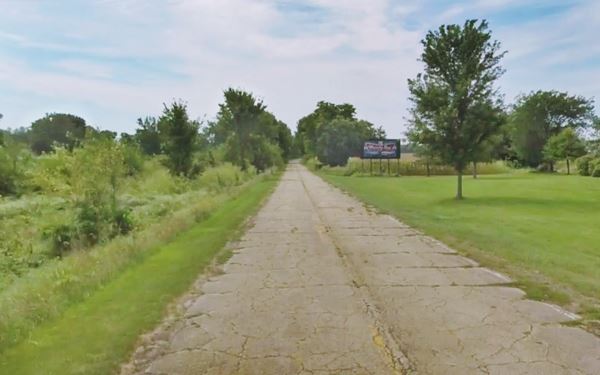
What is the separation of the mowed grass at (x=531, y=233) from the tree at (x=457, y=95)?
2728 mm

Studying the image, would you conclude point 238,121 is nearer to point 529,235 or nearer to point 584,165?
point 584,165

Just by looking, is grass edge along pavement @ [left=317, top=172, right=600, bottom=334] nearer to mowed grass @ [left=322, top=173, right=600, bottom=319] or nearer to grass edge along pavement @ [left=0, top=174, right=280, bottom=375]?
mowed grass @ [left=322, top=173, right=600, bottom=319]

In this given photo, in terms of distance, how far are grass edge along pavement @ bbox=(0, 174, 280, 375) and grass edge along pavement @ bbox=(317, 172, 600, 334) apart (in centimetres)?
484

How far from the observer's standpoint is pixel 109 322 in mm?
5648

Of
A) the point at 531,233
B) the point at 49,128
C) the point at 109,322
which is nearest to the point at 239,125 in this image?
the point at 531,233

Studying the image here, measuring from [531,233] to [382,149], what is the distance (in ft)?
136

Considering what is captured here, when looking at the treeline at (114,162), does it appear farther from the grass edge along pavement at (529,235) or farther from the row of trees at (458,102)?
the row of trees at (458,102)

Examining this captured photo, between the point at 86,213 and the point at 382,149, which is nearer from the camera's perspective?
the point at 86,213

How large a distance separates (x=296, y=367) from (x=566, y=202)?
1900 centimetres

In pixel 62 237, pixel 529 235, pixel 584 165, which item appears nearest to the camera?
pixel 529 235

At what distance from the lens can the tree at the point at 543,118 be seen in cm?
6475

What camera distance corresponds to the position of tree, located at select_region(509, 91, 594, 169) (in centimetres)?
6475

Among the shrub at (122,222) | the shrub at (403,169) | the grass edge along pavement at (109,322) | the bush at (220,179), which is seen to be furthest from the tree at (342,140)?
the grass edge along pavement at (109,322)

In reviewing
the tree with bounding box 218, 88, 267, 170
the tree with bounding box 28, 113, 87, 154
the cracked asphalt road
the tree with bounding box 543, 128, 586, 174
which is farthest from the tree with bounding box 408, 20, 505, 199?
the tree with bounding box 28, 113, 87, 154
